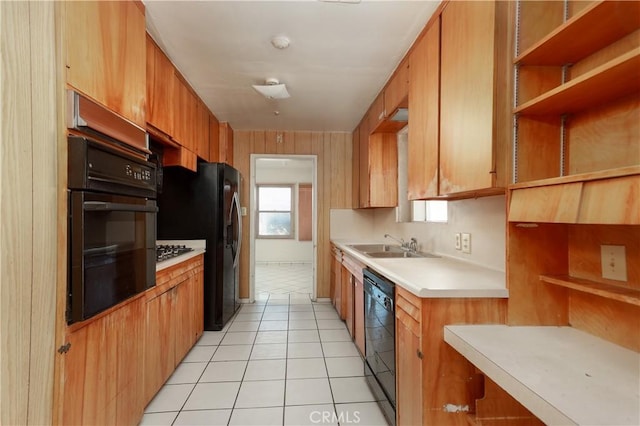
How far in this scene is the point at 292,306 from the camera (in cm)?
397

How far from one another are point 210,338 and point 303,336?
37.1 inches

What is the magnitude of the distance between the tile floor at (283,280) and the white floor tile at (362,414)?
8.82 feet

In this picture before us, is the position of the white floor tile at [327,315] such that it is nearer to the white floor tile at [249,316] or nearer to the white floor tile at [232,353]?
the white floor tile at [249,316]

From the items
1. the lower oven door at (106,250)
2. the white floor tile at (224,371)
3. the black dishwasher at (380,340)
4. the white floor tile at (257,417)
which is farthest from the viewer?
the white floor tile at (224,371)

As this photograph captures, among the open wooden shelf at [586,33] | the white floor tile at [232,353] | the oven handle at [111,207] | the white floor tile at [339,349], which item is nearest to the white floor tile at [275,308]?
the white floor tile at [232,353]

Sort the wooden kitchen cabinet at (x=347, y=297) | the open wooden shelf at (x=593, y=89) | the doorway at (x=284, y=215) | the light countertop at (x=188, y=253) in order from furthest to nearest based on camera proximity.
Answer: the doorway at (x=284, y=215) < the wooden kitchen cabinet at (x=347, y=297) < the light countertop at (x=188, y=253) < the open wooden shelf at (x=593, y=89)

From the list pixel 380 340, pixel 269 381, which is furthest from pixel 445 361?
pixel 269 381

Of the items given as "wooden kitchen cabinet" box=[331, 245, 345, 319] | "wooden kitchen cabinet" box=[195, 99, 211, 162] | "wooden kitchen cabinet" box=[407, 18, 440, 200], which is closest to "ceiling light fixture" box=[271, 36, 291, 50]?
"wooden kitchen cabinet" box=[407, 18, 440, 200]

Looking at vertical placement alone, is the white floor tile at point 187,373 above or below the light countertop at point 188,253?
below

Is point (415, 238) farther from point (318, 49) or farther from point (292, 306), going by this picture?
point (292, 306)

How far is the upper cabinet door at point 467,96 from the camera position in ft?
4.07

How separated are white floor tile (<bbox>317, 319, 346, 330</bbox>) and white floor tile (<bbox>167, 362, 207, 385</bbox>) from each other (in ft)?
4.26

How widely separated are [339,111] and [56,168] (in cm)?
280

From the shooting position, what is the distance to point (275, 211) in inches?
285
